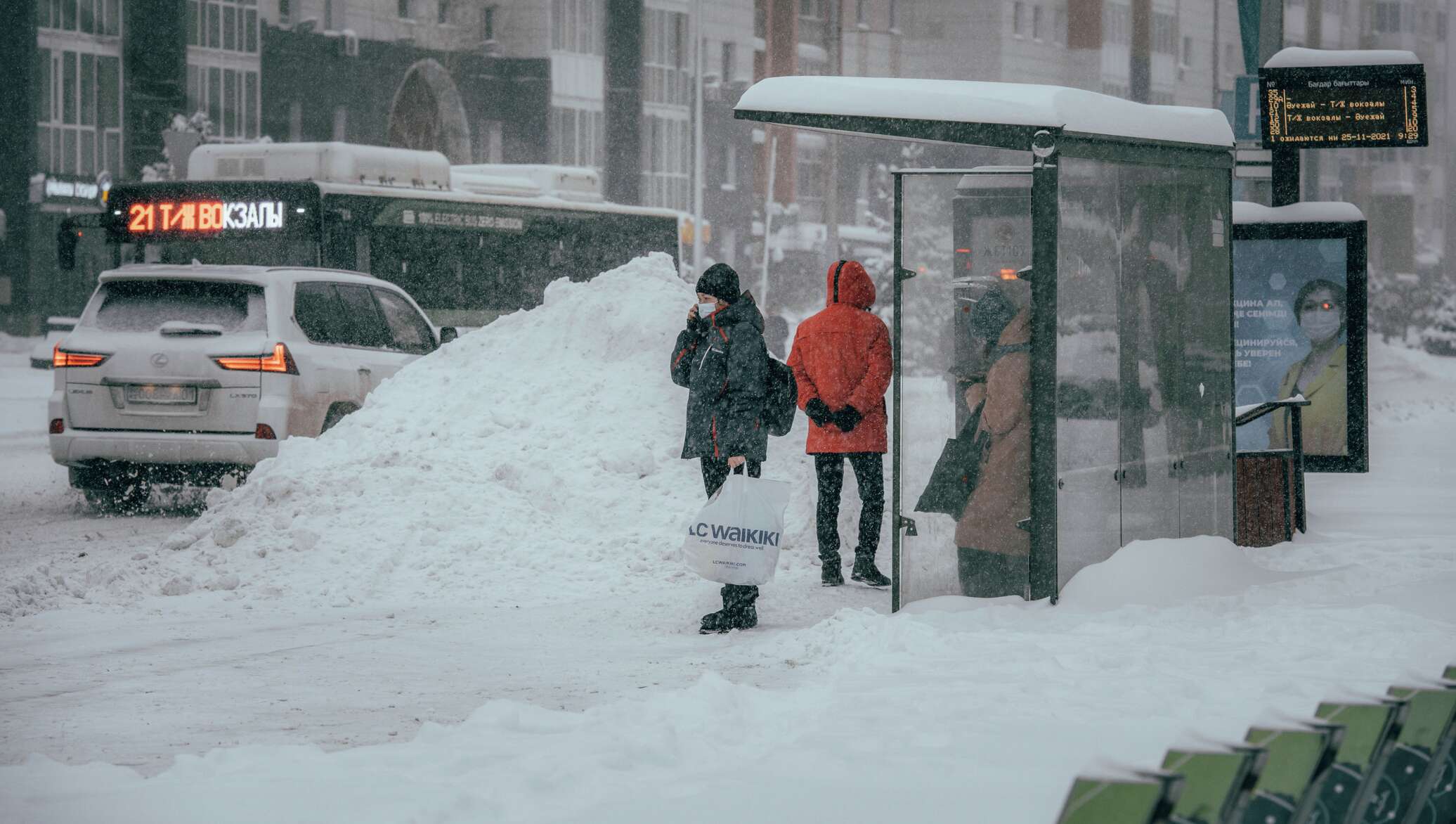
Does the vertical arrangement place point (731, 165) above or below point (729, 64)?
below

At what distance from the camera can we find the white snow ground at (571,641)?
5.13 meters

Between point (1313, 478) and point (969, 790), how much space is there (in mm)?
13067

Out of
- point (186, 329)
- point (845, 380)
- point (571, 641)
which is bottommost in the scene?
point (571, 641)

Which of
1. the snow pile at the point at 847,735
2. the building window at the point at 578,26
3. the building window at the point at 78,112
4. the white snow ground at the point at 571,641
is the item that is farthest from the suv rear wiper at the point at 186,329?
the building window at the point at 578,26

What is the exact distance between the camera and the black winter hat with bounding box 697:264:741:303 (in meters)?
8.45

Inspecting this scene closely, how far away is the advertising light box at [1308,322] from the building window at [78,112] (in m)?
40.7

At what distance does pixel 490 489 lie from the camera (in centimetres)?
1098

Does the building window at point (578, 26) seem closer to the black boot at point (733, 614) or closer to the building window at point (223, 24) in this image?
the building window at point (223, 24)

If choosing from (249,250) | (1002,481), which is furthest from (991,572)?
(249,250)

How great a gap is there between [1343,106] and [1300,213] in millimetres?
795

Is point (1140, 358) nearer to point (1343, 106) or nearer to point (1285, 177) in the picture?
point (1343, 106)

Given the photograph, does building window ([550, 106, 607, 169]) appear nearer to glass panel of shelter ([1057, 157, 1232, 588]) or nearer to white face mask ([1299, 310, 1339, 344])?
white face mask ([1299, 310, 1339, 344])

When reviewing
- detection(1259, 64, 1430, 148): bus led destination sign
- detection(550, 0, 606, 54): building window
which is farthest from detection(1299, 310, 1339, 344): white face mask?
detection(550, 0, 606, 54): building window

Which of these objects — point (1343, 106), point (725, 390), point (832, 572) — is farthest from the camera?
point (1343, 106)
